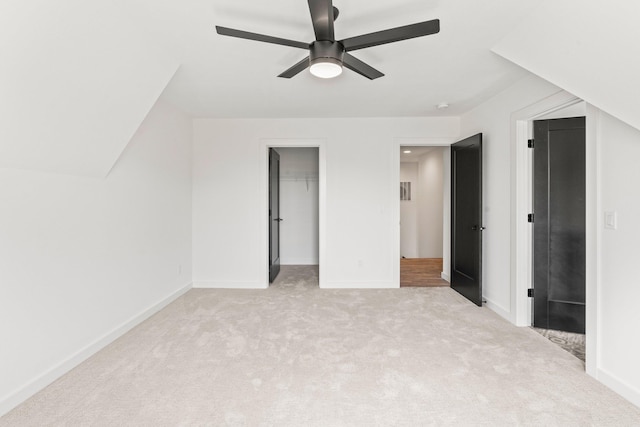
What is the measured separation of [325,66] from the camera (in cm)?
183

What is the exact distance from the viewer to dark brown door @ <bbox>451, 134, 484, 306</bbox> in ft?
11.4

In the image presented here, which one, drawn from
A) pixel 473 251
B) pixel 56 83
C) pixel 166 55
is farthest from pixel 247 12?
pixel 473 251

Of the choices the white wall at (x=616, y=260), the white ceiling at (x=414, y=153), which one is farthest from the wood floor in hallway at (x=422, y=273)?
the white wall at (x=616, y=260)

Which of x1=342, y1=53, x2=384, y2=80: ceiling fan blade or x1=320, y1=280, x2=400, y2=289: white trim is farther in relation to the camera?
x1=320, y1=280, x2=400, y2=289: white trim

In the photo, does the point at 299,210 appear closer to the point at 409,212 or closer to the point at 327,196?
the point at 327,196

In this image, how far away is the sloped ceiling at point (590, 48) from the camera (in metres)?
1.50

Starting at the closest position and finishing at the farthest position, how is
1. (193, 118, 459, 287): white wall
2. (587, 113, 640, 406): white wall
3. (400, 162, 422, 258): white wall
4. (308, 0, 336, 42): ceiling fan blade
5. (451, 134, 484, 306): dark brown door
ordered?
(308, 0, 336, 42): ceiling fan blade
(587, 113, 640, 406): white wall
(451, 134, 484, 306): dark brown door
(193, 118, 459, 287): white wall
(400, 162, 422, 258): white wall

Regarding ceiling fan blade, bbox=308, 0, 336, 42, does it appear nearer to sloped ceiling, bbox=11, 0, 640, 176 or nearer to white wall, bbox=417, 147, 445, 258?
sloped ceiling, bbox=11, 0, 640, 176

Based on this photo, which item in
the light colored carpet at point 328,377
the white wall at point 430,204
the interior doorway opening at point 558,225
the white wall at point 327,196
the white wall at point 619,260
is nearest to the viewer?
the light colored carpet at point 328,377

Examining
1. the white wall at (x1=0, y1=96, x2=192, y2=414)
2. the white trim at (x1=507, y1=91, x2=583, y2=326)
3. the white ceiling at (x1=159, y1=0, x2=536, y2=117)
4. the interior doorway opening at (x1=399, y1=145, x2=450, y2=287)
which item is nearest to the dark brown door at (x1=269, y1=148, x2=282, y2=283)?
the white ceiling at (x1=159, y1=0, x2=536, y2=117)

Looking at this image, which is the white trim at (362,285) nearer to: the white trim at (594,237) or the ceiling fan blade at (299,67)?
the white trim at (594,237)

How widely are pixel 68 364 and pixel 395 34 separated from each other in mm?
3128

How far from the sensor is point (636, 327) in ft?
5.94

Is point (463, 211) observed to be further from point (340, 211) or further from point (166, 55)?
point (166, 55)
